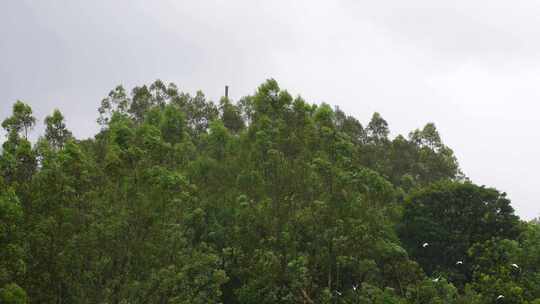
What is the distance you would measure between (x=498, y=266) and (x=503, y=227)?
7.81m

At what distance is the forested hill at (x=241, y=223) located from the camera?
19109mm

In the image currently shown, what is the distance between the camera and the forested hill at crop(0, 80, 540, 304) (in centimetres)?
1911

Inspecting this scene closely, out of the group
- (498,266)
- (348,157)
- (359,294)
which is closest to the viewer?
(359,294)

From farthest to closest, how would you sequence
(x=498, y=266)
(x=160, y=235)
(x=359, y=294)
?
(x=498, y=266) < (x=359, y=294) < (x=160, y=235)

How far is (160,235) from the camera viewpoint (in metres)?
20.0

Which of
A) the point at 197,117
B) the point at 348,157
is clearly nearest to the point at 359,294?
the point at 348,157

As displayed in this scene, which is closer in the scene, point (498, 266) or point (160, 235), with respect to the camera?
point (160, 235)

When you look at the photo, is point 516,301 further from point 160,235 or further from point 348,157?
point 160,235

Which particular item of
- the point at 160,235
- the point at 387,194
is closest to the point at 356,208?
the point at 387,194

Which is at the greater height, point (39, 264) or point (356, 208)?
point (356, 208)

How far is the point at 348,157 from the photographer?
1057 inches

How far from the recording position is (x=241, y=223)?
26.5 meters

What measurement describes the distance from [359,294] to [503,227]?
1544 cm

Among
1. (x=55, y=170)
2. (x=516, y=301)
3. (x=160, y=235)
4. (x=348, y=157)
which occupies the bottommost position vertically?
(x=516, y=301)
